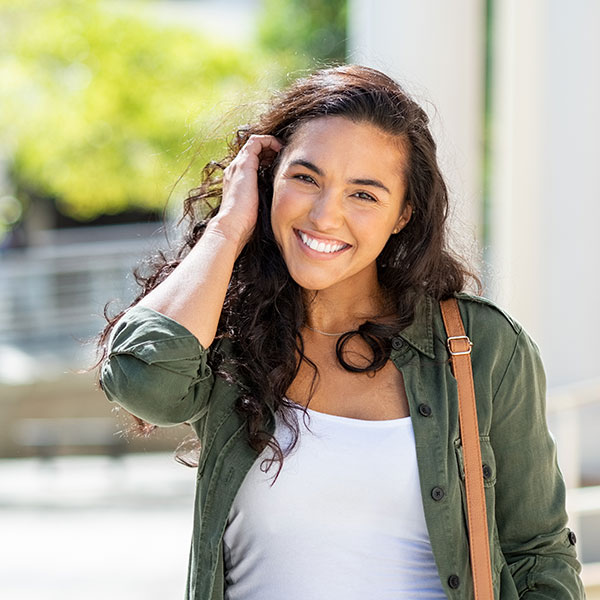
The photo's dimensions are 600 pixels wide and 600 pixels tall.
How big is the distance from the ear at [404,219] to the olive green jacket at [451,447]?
0.93 feet

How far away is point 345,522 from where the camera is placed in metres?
2.16

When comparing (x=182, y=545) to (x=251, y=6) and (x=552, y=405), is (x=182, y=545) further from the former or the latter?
(x=251, y=6)

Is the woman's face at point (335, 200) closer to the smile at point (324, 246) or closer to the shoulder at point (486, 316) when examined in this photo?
the smile at point (324, 246)

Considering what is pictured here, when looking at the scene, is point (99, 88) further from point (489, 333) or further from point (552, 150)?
point (489, 333)

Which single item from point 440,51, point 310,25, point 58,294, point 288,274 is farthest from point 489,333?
point 310,25

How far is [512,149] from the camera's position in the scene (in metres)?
6.46

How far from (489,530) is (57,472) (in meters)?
10.4

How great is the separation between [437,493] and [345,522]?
19cm

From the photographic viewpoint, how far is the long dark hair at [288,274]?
233cm

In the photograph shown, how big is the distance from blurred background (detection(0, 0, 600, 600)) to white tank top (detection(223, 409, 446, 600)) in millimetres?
531

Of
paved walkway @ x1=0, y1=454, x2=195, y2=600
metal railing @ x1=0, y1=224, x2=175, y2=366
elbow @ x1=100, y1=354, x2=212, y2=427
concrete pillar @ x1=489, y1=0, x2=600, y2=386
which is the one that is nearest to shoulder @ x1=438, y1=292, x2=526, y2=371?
elbow @ x1=100, y1=354, x2=212, y2=427

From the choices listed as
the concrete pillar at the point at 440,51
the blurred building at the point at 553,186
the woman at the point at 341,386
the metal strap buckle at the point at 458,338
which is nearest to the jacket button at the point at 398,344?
the woman at the point at 341,386

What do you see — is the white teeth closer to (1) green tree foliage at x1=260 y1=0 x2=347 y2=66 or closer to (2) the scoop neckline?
(2) the scoop neckline

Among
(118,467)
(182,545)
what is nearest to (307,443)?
(182,545)
